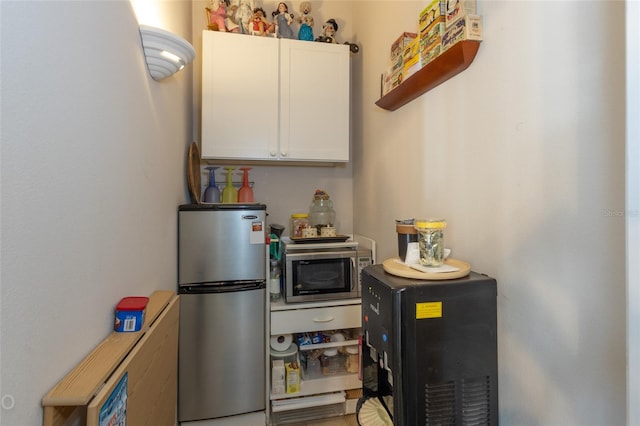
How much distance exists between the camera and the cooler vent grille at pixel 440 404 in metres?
0.80

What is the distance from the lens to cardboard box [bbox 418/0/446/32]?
1092 millimetres

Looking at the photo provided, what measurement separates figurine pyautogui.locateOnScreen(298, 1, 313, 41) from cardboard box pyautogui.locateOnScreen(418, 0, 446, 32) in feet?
3.90

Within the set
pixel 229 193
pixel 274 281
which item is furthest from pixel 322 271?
pixel 229 193

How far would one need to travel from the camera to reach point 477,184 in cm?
106

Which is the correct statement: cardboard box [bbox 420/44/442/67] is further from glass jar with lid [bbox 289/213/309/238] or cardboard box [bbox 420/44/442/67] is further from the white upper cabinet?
glass jar with lid [bbox 289/213/309/238]

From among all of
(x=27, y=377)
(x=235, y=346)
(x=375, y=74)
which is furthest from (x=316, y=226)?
(x=27, y=377)

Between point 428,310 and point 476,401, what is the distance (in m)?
0.33

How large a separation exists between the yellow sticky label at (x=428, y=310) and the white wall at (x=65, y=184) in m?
0.86

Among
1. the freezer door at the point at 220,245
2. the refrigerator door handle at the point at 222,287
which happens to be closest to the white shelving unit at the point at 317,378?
the refrigerator door handle at the point at 222,287

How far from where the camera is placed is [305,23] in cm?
218

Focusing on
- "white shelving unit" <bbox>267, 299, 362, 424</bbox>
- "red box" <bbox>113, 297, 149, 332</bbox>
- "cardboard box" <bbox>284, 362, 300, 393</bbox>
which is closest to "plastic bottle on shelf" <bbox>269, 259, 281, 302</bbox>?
"white shelving unit" <bbox>267, 299, 362, 424</bbox>

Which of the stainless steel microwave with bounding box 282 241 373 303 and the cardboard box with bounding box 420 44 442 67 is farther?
the stainless steel microwave with bounding box 282 241 373 303

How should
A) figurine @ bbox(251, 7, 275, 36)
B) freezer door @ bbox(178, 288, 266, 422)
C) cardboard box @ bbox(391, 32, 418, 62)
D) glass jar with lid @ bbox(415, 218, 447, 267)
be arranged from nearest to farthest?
glass jar with lid @ bbox(415, 218, 447, 267), cardboard box @ bbox(391, 32, 418, 62), freezer door @ bbox(178, 288, 266, 422), figurine @ bbox(251, 7, 275, 36)

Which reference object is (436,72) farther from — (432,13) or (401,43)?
(401,43)
